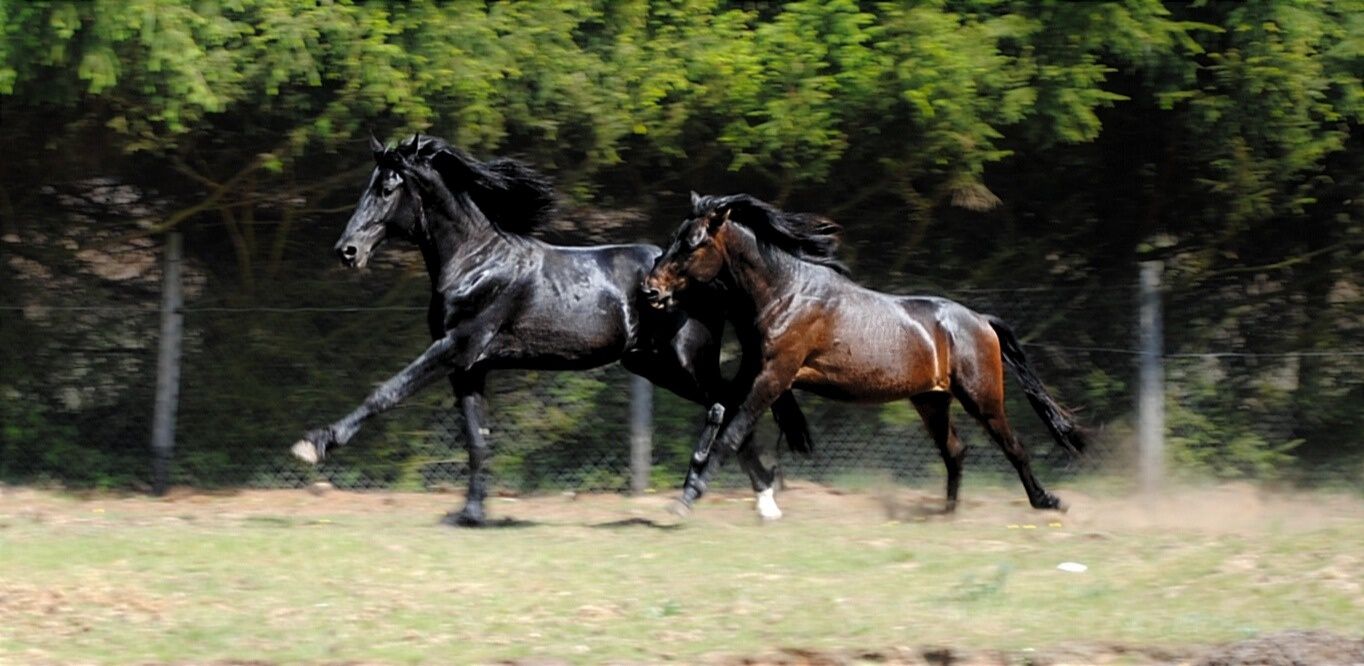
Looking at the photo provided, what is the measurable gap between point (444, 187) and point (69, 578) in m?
3.59

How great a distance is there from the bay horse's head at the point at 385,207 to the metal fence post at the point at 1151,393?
18.6 ft

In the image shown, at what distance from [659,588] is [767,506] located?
2861mm

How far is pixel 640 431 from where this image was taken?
46.4ft

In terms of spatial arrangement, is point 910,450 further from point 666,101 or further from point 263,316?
point 263,316

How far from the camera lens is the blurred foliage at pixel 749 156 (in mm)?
12812

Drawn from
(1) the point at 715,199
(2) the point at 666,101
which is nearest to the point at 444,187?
(1) the point at 715,199

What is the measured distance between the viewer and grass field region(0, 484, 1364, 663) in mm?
7969

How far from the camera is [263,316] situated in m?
14.3

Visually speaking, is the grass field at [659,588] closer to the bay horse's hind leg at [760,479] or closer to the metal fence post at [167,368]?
the bay horse's hind leg at [760,479]

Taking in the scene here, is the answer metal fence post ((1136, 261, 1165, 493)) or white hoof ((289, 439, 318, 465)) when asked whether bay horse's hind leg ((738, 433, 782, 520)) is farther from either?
metal fence post ((1136, 261, 1165, 493))

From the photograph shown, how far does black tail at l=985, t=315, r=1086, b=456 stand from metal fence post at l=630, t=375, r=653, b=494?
2.88 meters

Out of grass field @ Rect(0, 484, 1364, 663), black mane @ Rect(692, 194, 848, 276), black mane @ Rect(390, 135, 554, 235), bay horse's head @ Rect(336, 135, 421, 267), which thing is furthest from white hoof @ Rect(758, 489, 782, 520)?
bay horse's head @ Rect(336, 135, 421, 267)

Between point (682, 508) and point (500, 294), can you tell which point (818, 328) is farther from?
point (500, 294)

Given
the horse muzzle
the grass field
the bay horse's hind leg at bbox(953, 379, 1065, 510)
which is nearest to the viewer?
the grass field
